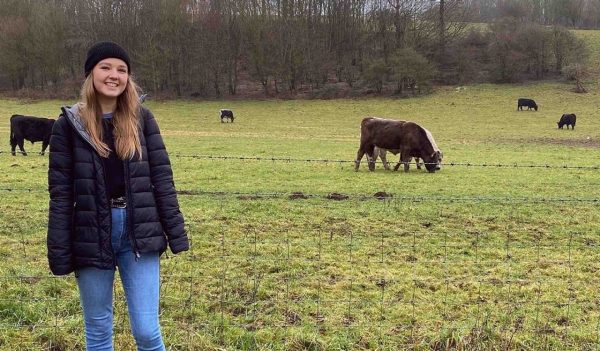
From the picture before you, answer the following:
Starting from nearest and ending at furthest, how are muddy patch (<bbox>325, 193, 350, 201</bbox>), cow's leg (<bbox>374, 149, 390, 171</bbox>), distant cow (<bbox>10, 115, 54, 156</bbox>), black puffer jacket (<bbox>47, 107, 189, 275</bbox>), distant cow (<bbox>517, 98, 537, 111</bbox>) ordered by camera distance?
black puffer jacket (<bbox>47, 107, 189, 275</bbox>)
muddy patch (<bbox>325, 193, 350, 201</bbox>)
cow's leg (<bbox>374, 149, 390, 171</bbox>)
distant cow (<bbox>10, 115, 54, 156</bbox>)
distant cow (<bbox>517, 98, 537, 111</bbox>)

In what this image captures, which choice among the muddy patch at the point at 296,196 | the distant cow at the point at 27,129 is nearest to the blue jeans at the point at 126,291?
the muddy patch at the point at 296,196

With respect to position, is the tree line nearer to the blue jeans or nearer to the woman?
the woman

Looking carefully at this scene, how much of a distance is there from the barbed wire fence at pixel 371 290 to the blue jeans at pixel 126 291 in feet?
3.54

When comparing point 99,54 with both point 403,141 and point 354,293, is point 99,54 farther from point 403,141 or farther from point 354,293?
point 403,141

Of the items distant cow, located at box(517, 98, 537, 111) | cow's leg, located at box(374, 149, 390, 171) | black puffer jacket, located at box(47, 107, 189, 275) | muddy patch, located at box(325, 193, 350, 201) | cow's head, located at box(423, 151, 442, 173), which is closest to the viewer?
black puffer jacket, located at box(47, 107, 189, 275)

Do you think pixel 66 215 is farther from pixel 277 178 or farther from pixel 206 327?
pixel 277 178

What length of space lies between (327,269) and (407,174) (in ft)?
34.2

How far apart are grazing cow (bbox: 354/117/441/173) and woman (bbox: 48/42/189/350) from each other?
14077 millimetres

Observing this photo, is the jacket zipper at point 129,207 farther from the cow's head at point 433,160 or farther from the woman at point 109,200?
the cow's head at point 433,160

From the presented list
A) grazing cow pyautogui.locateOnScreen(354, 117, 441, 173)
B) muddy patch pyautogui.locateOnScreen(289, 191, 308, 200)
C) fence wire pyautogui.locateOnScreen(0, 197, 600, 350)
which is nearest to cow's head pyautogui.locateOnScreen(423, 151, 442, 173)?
grazing cow pyautogui.locateOnScreen(354, 117, 441, 173)

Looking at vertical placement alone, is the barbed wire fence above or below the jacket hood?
below

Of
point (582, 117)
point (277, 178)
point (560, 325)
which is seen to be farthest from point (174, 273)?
point (582, 117)

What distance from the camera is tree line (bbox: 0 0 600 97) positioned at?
180 ft

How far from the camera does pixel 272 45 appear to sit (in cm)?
5591
